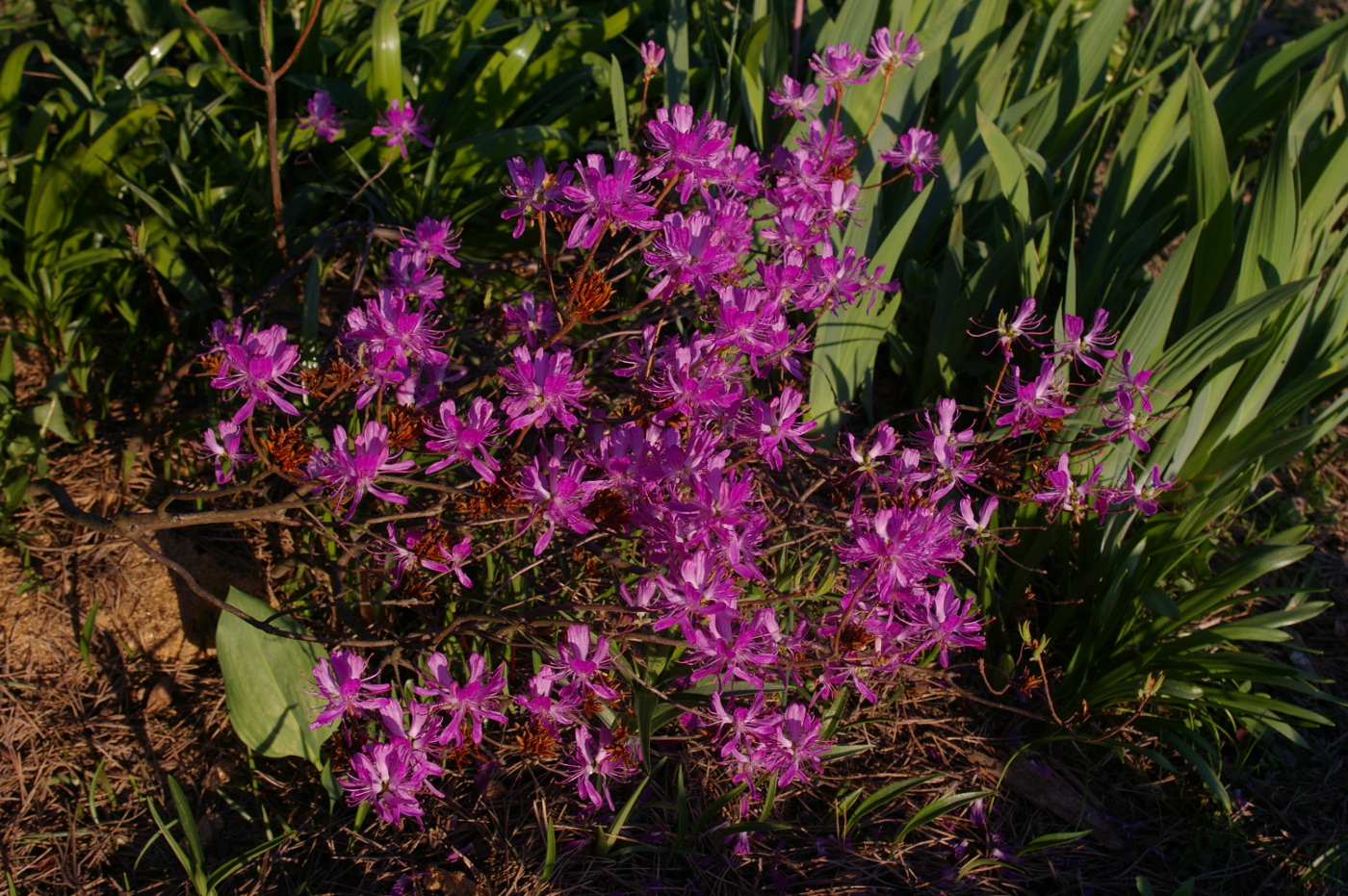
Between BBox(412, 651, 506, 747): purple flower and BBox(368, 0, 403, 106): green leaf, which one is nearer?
BBox(412, 651, 506, 747): purple flower

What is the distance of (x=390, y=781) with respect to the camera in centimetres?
128

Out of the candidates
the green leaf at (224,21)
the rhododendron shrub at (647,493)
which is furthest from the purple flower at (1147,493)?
the green leaf at (224,21)

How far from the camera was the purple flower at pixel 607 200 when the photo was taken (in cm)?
131

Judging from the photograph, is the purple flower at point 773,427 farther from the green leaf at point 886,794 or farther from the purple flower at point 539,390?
the green leaf at point 886,794

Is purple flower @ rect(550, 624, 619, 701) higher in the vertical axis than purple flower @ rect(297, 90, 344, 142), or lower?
lower

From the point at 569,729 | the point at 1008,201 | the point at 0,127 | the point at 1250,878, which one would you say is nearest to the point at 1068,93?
the point at 1008,201

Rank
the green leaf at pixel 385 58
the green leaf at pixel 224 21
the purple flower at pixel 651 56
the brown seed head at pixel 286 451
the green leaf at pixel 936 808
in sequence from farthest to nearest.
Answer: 1. the green leaf at pixel 224 21
2. the green leaf at pixel 385 58
3. the purple flower at pixel 651 56
4. the green leaf at pixel 936 808
5. the brown seed head at pixel 286 451

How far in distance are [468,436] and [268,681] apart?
0.59m

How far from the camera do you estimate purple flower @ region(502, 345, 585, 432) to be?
4.05 feet

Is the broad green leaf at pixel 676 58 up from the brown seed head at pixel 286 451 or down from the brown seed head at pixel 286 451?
up

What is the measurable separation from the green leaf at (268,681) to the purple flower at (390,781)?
266 millimetres

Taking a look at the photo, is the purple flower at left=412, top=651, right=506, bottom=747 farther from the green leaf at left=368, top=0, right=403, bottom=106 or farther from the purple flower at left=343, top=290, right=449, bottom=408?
the green leaf at left=368, top=0, right=403, bottom=106

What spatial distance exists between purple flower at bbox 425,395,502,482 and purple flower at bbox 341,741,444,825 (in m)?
0.40

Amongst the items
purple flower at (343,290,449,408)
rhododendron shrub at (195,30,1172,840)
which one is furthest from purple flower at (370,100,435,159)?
purple flower at (343,290,449,408)
